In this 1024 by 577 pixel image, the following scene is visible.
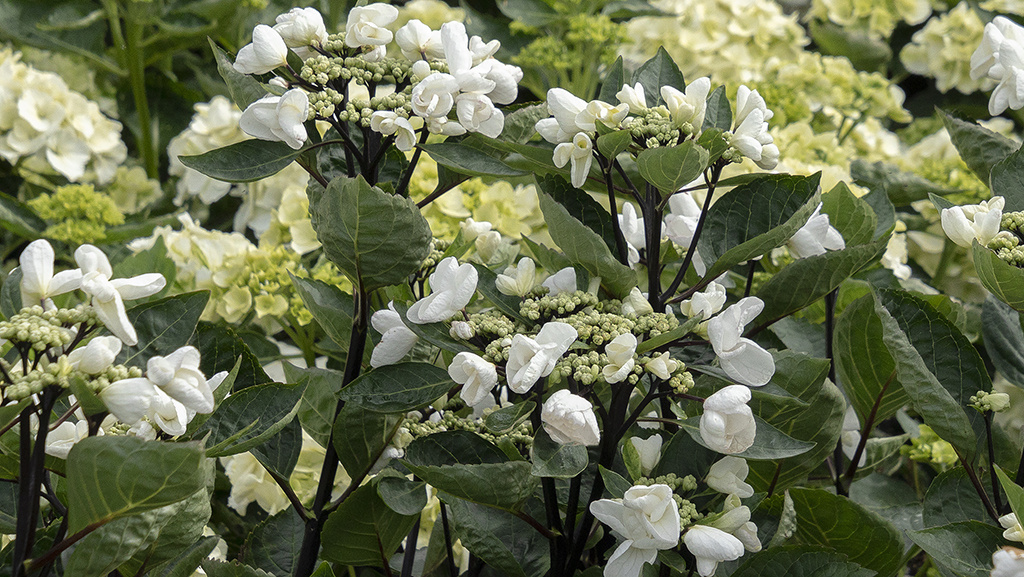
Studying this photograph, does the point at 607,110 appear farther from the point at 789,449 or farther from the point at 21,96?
the point at 21,96

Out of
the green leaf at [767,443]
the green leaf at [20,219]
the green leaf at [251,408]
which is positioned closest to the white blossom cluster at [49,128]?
the green leaf at [20,219]

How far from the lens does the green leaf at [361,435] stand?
624 millimetres

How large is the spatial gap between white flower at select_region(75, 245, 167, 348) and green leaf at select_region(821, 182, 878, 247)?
0.48 meters

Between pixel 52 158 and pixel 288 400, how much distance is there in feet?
3.58

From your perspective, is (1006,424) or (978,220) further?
(1006,424)

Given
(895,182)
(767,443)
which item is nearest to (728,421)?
(767,443)

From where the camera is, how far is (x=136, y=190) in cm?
157

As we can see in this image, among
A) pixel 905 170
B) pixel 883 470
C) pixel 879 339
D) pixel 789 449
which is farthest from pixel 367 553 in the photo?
pixel 905 170

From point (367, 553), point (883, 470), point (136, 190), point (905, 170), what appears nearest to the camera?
point (367, 553)

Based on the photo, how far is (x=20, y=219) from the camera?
1.31m

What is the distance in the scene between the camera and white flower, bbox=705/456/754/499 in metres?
0.56

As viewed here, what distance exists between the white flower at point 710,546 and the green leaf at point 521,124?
11.9 inches

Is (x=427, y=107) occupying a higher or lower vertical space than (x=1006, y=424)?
higher

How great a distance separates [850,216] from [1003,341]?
162mm
